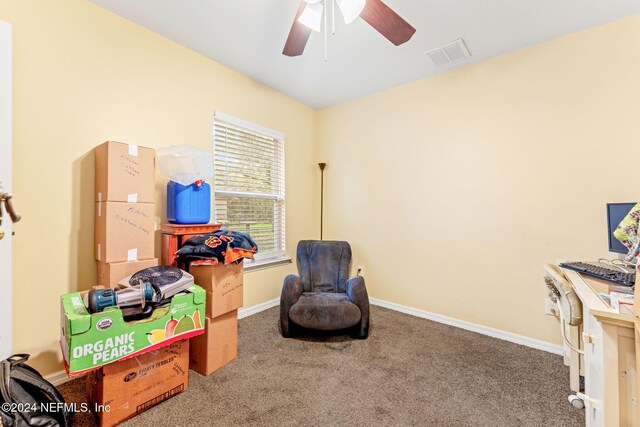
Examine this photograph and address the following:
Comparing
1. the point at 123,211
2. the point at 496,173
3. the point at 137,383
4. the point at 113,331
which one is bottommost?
the point at 137,383

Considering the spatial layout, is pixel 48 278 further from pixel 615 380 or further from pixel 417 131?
pixel 417 131

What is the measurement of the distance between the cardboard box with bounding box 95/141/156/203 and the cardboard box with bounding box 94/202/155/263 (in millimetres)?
58

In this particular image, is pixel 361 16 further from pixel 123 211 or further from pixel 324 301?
pixel 324 301

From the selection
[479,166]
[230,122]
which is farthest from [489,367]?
[230,122]

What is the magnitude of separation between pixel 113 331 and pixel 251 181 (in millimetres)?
1983

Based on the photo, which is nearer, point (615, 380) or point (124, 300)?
point (615, 380)

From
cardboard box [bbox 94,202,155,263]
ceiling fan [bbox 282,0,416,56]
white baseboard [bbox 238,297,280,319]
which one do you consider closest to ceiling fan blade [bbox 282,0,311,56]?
ceiling fan [bbox 282,0,416,56]

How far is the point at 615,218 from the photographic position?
1792mm

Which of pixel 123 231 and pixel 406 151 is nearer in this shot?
pixel 123 231

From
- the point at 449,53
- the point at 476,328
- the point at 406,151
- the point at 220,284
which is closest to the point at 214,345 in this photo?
the point at 220,284

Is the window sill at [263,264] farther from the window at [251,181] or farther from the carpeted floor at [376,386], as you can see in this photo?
the carpeted floor at [376,386]

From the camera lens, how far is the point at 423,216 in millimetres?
2955

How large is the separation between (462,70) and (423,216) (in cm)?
155

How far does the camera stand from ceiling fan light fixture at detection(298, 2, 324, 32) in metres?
1.51
